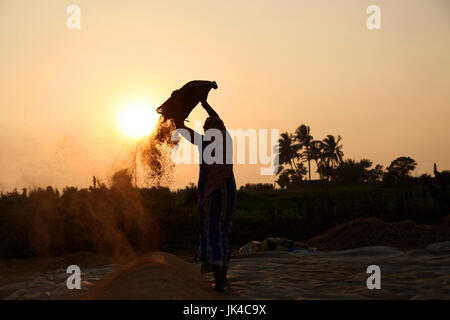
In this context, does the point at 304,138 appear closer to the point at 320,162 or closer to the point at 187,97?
the point at 320,162

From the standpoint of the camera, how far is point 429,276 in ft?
20.2

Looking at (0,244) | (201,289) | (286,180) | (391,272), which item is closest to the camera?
(201,289)

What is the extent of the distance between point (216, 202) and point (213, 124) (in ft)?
2.90

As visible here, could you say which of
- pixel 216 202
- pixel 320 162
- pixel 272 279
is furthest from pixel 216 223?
pixel 320 162

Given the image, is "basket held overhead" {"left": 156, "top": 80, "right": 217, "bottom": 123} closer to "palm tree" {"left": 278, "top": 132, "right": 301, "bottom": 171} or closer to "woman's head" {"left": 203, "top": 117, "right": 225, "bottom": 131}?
"woman's head" {"left": 203, "top": 117, "right": 225, "bottom": 131}

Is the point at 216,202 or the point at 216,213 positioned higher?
the point at 216,202

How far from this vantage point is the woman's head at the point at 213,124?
5402 millimetres

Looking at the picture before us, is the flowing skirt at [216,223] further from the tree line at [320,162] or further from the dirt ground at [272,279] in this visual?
the tree line at [320,162]

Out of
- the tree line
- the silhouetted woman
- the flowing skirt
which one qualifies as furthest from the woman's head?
the tree line

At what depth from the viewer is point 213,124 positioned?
5406 millimetres

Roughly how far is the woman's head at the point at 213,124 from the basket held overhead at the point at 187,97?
396 millimetres
